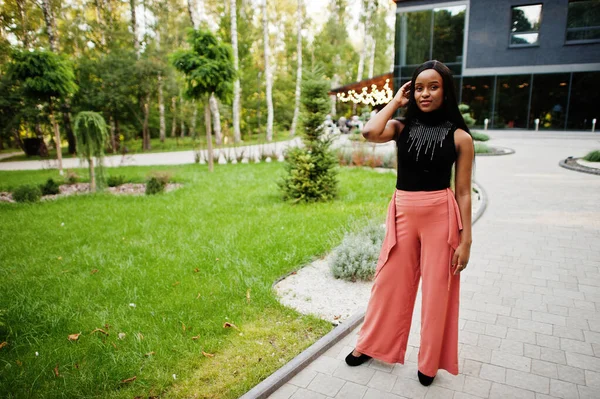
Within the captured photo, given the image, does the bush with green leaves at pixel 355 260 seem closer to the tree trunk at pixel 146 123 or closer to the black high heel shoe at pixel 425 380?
the black high heel shoe at pixel 425 380

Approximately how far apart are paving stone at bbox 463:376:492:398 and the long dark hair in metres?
1.89

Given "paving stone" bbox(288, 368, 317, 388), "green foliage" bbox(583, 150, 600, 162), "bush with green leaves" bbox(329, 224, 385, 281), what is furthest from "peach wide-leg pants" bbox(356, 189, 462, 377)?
"green foliage" bbox(583, 150, 600, 162)

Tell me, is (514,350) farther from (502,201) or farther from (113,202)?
(113,202)

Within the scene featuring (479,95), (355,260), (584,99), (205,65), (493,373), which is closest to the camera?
(493,373)

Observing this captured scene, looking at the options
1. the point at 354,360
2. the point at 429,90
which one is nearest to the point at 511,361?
the point at 354,360

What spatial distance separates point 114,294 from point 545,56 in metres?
27.5

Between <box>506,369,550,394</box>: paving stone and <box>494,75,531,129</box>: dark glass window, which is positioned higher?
<box>494,75,531,129</box>: dark glass window

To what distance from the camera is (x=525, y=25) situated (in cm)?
2394

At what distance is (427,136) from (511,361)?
2.02 meters

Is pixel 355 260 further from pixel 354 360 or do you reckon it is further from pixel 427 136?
pixel 427 136

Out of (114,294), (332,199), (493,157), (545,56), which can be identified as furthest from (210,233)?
(545,56)

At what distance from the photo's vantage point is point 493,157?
16.1 metres

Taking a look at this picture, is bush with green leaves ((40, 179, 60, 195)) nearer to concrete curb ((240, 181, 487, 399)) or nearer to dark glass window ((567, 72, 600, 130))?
concrete curb ((240, 181, 487, 399))

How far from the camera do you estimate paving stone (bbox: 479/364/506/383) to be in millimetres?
2934
